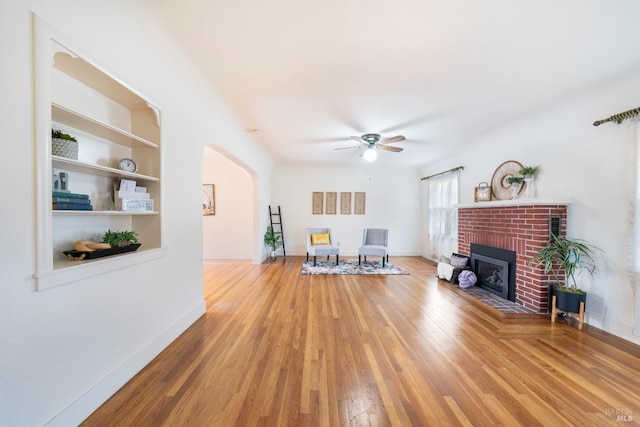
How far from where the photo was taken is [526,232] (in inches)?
120

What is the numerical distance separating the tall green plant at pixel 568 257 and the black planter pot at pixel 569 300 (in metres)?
0.16

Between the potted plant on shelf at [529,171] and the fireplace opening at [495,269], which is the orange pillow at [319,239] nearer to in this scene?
the fireplace opening at [495,269]

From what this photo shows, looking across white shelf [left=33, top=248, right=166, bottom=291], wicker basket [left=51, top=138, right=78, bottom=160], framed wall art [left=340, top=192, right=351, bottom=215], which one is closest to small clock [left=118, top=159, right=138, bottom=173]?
wicker basket [left=51, top=138, right=78, bottom=160]

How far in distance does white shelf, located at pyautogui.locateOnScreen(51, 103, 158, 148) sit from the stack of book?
0.44 m

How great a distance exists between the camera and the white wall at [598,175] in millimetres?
2316

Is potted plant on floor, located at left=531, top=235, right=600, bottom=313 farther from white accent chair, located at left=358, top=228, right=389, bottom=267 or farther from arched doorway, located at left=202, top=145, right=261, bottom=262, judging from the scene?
arched doorway, located at left=202, top=145, right=261, bottom=262

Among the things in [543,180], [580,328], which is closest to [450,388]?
[580,328]

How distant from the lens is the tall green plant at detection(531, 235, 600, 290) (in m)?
2.61

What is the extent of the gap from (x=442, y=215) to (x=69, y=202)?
600cm

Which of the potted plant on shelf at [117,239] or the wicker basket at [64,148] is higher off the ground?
the wicker basket at [64,148]

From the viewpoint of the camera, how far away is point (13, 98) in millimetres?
1038

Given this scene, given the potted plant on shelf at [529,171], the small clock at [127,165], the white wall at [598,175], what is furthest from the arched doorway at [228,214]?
the white wall at [598,175]

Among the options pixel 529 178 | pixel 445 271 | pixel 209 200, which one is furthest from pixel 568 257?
pixel 209 200

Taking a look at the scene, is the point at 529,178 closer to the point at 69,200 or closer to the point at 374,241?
the point at 374,241
